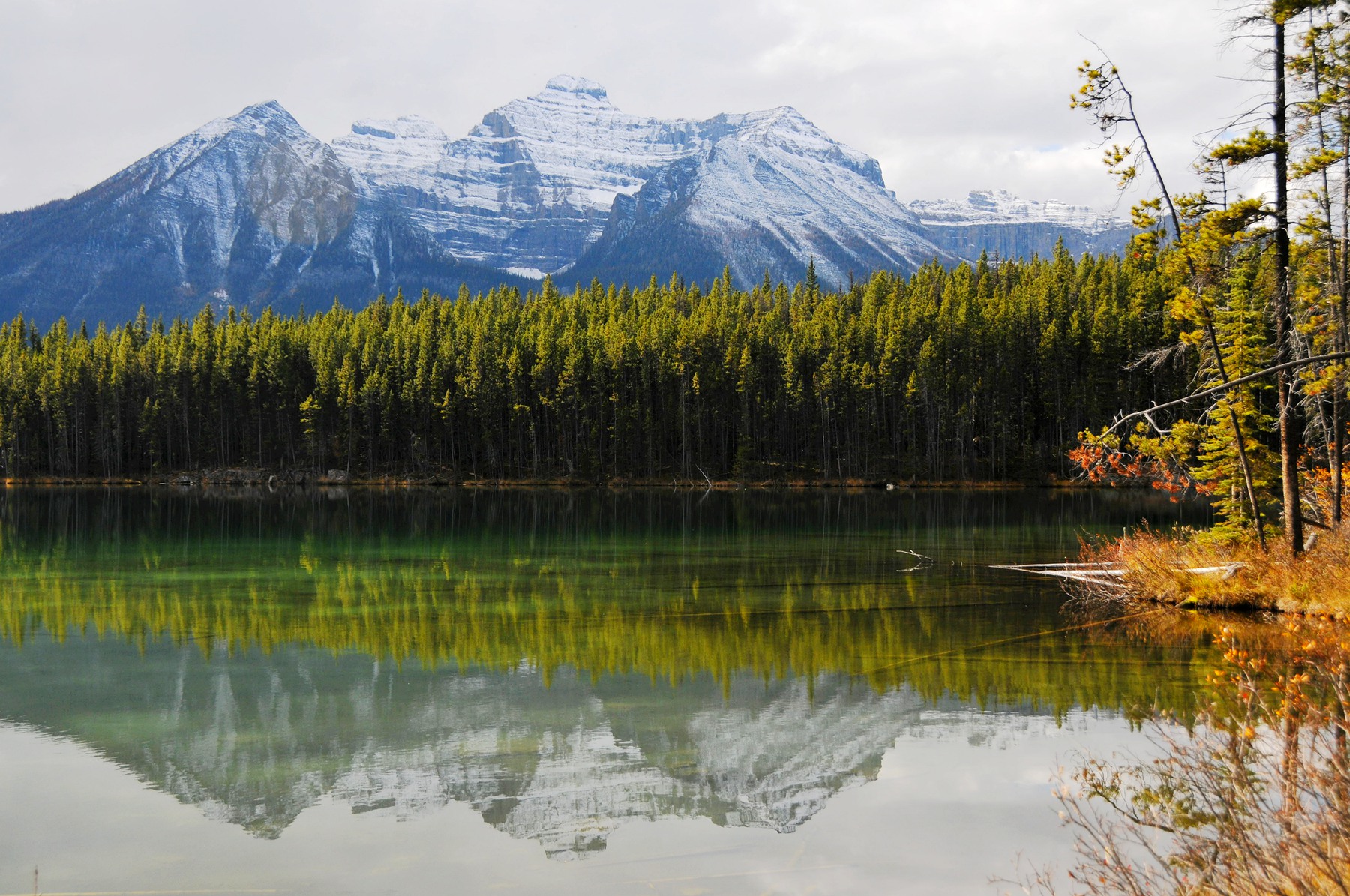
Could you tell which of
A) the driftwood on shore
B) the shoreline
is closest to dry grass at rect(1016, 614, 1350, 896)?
the driftwood on shore

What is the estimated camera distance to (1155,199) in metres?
19.0

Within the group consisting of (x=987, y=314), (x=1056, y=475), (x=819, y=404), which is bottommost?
(x=1056, y=475)

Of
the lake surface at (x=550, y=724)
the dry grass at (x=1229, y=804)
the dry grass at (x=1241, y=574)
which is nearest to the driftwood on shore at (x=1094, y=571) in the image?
the dry grass at (x=1241, y=574)

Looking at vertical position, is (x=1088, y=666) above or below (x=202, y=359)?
below

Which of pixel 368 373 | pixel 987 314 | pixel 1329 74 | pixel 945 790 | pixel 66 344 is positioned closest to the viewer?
pixel 945 790

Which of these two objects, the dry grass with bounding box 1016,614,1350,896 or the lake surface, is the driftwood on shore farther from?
the dry grass with bounding box 1016,614,1350,896

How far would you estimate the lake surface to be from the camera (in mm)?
9008

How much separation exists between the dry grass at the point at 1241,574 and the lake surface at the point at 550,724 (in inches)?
84.9

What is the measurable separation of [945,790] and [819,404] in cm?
8958

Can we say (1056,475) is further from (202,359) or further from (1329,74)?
(202,359)

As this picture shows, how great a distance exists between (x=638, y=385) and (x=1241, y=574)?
8363 centimetres

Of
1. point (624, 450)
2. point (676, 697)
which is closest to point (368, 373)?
point (624, 450)

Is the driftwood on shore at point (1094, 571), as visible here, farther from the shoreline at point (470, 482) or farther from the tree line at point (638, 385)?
the tree line at point (638, 385)

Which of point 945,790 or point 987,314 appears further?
point 987,314
